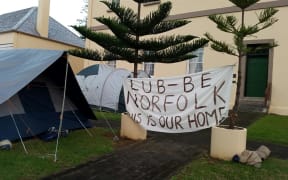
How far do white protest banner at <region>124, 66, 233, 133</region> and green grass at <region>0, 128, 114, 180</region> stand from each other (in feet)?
3.69

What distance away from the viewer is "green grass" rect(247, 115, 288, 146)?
7.94 meters

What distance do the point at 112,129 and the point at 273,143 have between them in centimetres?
419

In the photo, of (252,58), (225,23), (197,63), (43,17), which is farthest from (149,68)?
(225,23)

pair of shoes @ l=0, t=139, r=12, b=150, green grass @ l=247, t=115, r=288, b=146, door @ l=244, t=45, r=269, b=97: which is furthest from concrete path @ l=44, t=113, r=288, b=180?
door @ l=244, t=45, r=269, b=97

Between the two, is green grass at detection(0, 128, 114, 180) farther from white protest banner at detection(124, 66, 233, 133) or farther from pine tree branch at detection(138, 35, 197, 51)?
pine tree branch at detection(138, 35, 197, 51)

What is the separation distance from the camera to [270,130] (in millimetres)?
9039

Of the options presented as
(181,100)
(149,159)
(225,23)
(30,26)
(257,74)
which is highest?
(30,26)

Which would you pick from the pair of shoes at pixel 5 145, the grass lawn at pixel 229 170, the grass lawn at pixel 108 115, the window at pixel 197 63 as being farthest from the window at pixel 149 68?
the pair of shoes at pixel 5 145

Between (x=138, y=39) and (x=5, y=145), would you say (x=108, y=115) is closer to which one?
(x=138, y=39)

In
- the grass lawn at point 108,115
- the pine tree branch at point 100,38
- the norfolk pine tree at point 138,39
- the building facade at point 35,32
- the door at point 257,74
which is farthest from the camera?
the building facade at point 35,32

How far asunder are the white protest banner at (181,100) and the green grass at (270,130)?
2.36 m

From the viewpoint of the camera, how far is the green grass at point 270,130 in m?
7.94

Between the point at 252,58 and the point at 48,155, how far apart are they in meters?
10.4

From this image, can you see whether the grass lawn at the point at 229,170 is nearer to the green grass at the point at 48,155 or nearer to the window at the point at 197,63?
the green grass at the point at 48,155
